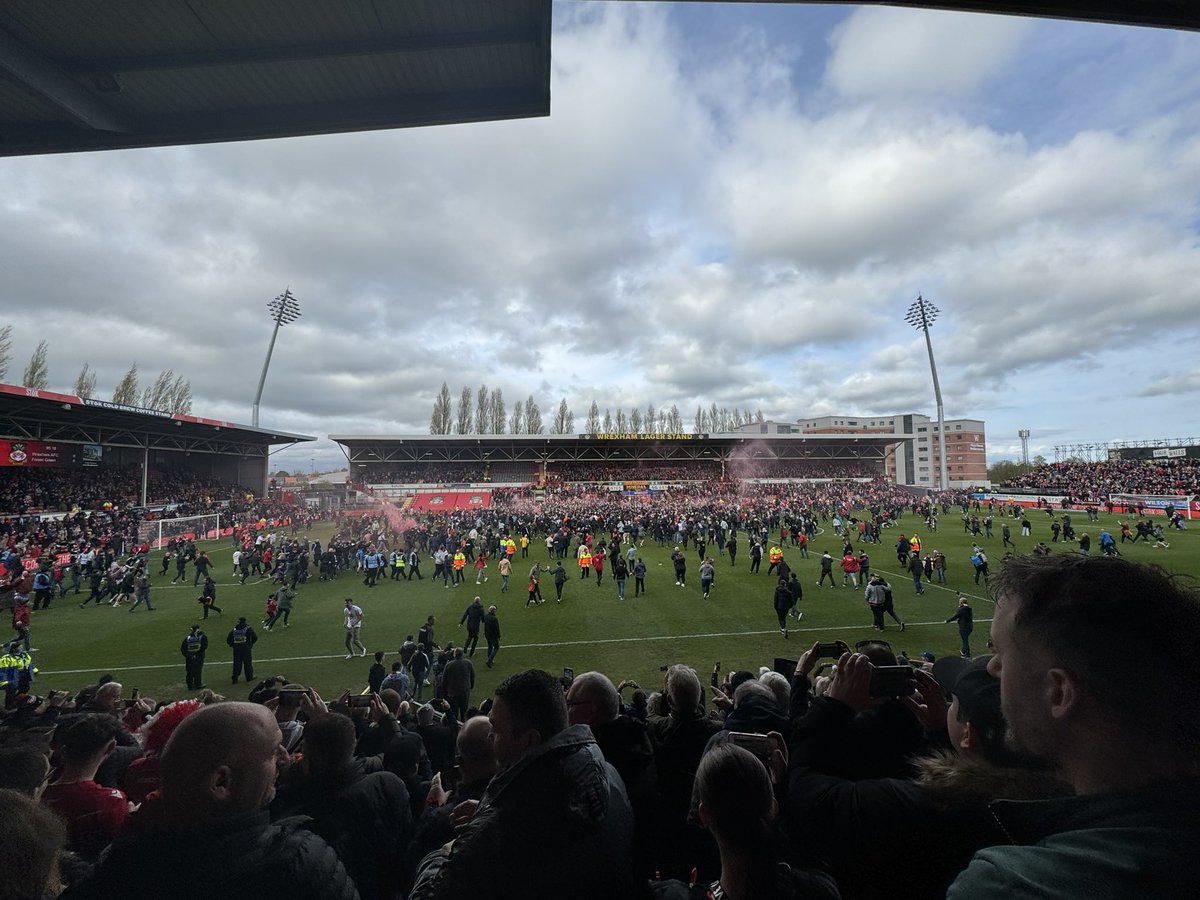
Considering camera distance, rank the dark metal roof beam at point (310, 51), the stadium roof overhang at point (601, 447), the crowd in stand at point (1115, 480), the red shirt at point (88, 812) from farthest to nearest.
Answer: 1. the stadium roof overhang at point (601, 447)
2. the crowd in stand at point (1115, 480)
3. the dark metal roof beam at point (310, 51)
4. the red shirt at point (88, 812)

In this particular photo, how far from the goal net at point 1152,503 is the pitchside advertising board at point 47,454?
202 ft

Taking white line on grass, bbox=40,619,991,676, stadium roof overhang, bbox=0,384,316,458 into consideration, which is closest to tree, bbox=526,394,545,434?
stadium roof overhang, bbox=0,384,316,458

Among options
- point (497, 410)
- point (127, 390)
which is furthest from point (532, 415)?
point (127, 390)

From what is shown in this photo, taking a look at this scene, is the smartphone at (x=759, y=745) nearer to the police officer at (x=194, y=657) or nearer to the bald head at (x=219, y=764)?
the bald head at (x=219, y=764)

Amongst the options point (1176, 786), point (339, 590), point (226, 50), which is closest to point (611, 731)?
point (1176, 786)

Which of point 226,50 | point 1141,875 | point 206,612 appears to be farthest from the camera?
point 206,612

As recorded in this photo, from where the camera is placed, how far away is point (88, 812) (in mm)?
2760

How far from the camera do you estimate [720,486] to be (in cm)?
4762

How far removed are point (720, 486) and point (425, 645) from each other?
130 feet

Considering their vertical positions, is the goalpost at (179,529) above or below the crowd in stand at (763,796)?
below

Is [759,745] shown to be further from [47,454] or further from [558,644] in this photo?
[47,454]

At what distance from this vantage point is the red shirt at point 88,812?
267cm

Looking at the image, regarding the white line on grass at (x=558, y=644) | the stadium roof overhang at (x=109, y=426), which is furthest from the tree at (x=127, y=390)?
the white line on grass at (x=558, y=644)

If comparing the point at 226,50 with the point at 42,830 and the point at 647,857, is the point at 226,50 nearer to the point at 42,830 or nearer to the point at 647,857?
the point at 42,830
